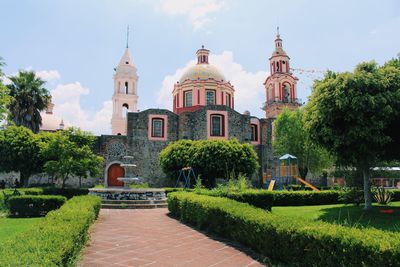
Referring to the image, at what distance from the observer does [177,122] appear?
1235 inches

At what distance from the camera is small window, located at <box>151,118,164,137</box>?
1196 inches

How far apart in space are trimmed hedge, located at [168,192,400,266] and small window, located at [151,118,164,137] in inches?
864

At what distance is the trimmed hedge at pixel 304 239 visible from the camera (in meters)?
4.01

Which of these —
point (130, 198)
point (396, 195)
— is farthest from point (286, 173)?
point (130, 198)

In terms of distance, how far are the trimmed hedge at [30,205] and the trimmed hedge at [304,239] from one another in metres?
7.24

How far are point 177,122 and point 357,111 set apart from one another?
69.8 feet

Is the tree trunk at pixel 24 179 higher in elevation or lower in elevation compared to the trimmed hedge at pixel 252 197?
higher

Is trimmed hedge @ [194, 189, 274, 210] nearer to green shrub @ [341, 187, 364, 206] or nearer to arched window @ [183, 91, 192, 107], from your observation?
green shrub @ [341, 187, 364, 206]

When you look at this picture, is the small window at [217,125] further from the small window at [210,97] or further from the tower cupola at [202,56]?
the tower cupola at [202,56]

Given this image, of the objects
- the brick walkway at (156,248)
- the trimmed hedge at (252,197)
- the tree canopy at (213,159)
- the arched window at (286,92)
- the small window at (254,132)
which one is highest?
the arched window at (286,92)

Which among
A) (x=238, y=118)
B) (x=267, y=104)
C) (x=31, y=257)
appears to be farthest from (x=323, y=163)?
(x=31, y=257)

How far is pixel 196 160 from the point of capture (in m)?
23.0

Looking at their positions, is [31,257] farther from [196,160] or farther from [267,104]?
[267,104]

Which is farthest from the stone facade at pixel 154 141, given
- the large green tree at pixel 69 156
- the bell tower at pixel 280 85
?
the bell tower at pixel 280 85
